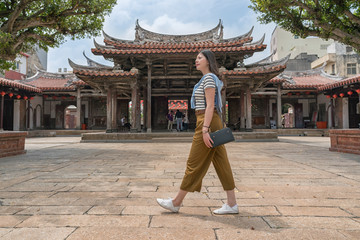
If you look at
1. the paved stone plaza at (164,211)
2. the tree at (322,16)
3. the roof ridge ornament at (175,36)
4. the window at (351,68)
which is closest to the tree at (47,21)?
the paved stone plaza at (164,211)

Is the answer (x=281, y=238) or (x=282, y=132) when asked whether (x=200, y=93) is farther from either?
(x=282, y=132)

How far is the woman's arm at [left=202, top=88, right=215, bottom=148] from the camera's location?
175cm

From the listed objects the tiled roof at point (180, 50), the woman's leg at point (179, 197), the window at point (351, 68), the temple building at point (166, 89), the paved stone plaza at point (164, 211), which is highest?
the window at point (351, 68)

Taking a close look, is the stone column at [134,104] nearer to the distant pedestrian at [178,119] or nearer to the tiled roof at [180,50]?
the tiled roof at [180,50]

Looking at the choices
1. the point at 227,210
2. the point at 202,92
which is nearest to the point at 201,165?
the point at 227,210

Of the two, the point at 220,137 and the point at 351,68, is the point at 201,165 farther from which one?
the point at 351,68

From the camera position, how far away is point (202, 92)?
190 cm

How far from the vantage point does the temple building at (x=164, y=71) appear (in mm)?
9797

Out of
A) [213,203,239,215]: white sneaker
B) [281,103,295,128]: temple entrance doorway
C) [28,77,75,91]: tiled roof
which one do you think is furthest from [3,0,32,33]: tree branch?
[281,103,295,128]: temple entrance doorway

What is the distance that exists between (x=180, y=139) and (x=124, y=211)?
7773 millimetres

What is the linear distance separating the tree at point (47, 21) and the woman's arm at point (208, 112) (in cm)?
551

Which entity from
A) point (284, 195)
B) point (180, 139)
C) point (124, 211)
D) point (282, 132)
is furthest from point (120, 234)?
point (282, 132)

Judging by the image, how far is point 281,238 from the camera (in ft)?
4.59

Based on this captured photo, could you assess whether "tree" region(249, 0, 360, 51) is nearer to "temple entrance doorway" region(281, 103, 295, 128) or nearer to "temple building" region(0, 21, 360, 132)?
"temple building" region(0, 21, 360, 132)
